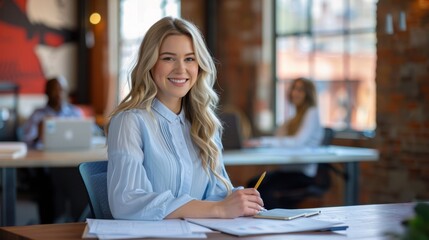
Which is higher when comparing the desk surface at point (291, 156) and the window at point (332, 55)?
the window at point (332, 55)

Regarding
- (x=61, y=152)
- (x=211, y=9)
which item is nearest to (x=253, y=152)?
(x=61, y=152)

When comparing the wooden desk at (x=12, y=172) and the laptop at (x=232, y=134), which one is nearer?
the wooden desk at (x=12, y=172)

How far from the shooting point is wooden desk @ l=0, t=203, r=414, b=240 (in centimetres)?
212

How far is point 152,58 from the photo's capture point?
2.61 meters

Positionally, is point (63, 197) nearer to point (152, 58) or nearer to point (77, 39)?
point (152, 58)

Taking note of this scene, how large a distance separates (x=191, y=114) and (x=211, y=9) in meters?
6.24

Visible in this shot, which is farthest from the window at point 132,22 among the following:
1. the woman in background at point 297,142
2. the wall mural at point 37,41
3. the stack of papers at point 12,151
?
the stack of papers at point 12,151

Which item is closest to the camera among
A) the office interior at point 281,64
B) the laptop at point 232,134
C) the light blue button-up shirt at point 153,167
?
the light blue button-up shirt at point 153,167

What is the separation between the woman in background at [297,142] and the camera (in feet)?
19.3

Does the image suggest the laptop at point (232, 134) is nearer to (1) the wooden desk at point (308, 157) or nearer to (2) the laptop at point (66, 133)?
(1) the wooden desk at point (308, 157)

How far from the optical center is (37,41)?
1076 cm

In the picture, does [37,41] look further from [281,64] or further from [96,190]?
[96,190]

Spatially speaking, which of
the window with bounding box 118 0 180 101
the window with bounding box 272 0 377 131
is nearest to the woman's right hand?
the window with bounding box 272 0 377 131

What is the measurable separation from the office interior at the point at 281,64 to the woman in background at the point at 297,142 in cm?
82
